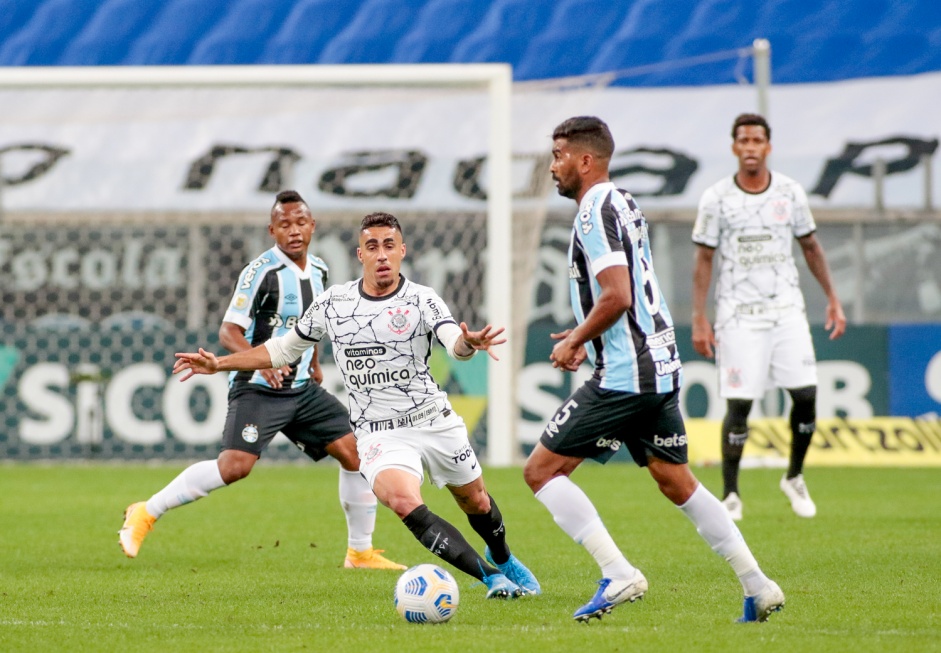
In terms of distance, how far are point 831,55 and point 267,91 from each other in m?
7.30

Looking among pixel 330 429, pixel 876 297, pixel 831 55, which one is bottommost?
pixel 330 429

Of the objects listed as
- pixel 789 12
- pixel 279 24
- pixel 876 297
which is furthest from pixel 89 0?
pixel 876 297

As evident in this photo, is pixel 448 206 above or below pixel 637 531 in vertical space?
above

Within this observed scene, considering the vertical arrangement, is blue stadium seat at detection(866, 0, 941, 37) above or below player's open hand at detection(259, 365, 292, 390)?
above

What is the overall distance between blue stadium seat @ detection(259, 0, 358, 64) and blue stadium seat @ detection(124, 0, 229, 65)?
96cm

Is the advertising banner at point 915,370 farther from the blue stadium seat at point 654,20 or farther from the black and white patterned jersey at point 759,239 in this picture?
the blue stadium seat at point 654,20

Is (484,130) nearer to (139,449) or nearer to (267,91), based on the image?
(267,91)

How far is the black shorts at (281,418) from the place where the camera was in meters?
7.90

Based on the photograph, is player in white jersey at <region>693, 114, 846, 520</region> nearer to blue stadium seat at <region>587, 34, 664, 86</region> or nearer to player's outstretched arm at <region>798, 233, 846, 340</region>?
player's outstretched arm at <region>798, 233, 846, 340</region>

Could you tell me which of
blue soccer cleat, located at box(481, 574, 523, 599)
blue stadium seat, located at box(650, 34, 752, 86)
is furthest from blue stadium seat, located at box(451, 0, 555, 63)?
blue soccer cleat, located at box(481, 574, 523, 599)

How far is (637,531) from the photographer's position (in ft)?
30.0

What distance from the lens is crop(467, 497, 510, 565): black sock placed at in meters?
6.62

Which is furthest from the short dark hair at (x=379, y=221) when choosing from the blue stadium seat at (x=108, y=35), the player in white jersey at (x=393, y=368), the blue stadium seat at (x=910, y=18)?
the blue stadium seat at (x=108, y=35)

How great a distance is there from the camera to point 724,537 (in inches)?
218
